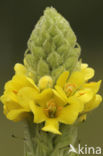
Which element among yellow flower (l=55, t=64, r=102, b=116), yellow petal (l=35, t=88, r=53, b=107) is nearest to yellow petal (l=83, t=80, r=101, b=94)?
yellow flower (l=55, t=64, r=102, b=116)

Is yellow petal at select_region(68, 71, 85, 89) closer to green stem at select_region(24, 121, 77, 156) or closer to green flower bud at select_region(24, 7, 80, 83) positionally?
green flower bud at select_region(24, 7, 80, 83)

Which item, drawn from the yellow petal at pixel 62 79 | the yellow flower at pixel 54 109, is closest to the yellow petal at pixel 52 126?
the yellow flower at pixel 54 109

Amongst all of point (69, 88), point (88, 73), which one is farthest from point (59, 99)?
point (88, 73)

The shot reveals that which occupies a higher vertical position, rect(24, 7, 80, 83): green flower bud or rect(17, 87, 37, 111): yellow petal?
rect(24, 7, 80, 83): green flower bud

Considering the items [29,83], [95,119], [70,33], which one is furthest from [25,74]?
[95,119]

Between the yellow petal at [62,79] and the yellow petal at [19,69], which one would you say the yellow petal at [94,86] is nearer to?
the yellow petal at [62,79]
